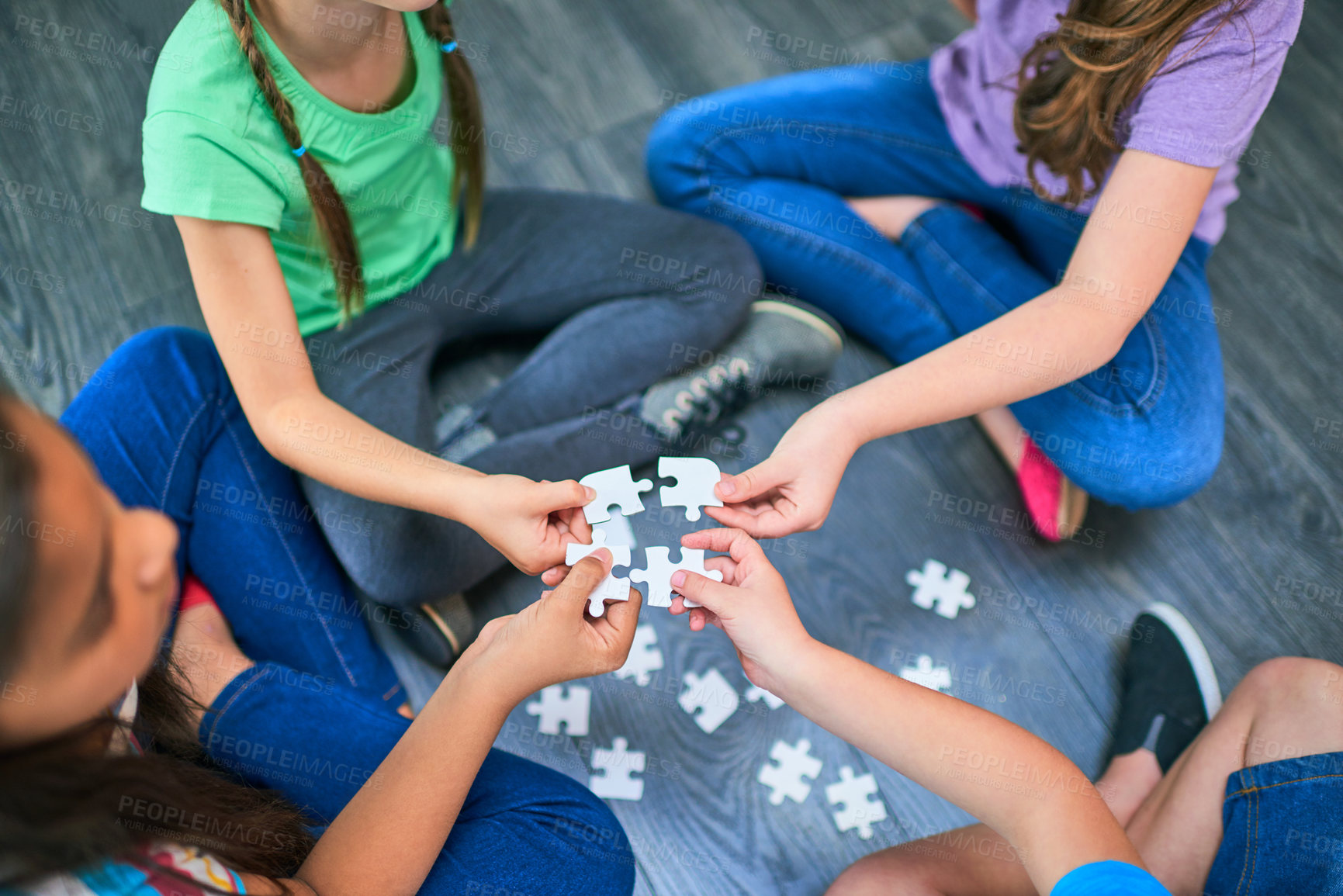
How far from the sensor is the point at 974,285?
1.71 m

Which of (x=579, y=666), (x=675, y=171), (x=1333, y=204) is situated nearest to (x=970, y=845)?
(x=579, y=666)

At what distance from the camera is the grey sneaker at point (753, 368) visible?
174 cm

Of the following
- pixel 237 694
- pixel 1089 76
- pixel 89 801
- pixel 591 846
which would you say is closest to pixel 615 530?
pixel 591 846

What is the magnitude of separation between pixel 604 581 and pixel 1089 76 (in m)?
1.06

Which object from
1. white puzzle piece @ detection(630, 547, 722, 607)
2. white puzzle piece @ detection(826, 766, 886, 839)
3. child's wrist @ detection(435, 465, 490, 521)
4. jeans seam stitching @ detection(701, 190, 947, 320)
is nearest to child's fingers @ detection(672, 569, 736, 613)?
white puzzle piece @ detection(630, 547, 722, 607)

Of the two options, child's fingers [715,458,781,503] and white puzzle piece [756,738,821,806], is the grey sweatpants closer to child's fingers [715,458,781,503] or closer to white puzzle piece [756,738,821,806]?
child's fingers [715,458,781,503]

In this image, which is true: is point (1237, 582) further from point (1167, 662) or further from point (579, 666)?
point (579, 666)

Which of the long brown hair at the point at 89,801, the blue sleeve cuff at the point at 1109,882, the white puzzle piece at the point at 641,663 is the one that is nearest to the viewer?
the long brown hair at the point at 89,801

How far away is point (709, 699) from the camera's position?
1629 millimetres

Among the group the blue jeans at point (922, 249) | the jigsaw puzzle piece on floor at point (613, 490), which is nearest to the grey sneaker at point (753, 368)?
the blue jeans at point (922, 249)

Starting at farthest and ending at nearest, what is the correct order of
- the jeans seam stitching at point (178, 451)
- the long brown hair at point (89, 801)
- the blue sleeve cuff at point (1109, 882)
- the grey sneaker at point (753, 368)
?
the grey sneaker at point (753, 368)
the jeans seam stitching at point (178, 451)
the blue sleeve cuff at point (1109, 882)
the long brown hair at point (89, 801)

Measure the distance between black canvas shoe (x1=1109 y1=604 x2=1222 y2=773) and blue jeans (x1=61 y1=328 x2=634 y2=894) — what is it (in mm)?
971

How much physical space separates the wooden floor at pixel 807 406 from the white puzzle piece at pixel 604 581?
0.50 metres

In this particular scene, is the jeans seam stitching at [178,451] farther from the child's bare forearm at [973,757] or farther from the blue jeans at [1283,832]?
the blue jeans at [1283,832]
